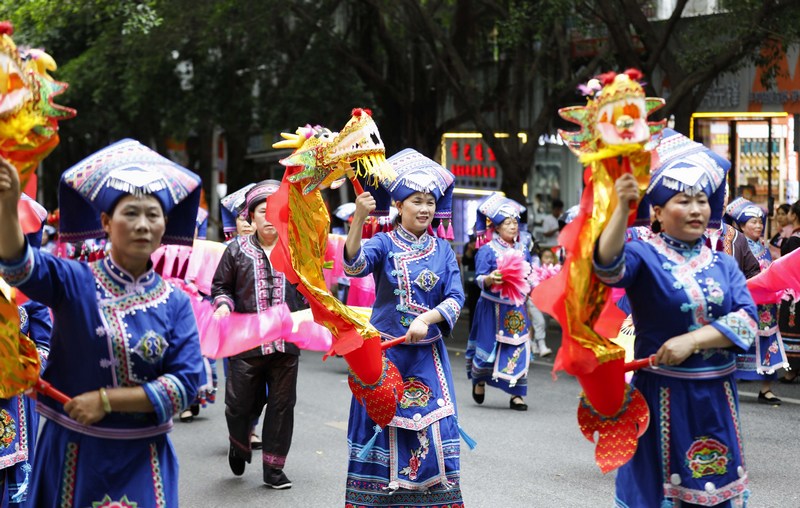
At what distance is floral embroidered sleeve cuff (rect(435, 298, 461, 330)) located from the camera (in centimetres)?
606

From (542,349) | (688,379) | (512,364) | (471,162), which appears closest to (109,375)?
(688,379)

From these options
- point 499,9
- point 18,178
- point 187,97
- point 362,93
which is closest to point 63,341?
point 18,178

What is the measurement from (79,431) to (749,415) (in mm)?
7286

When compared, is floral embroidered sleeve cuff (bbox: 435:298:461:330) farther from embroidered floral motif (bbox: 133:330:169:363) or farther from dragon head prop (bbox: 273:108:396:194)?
embroidered floral motif (bbox: 133:330:169:363)

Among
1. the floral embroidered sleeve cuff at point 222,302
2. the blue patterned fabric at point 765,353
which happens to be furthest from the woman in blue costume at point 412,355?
the blue patterned fabric at point 765,353

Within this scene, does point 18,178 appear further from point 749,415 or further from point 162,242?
point 749,415

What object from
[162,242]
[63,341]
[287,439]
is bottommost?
[287,439]

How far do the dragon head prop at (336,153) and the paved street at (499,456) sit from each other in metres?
2.47

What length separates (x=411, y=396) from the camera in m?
6.04

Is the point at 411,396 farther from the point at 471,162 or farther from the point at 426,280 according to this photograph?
the point at 471,162

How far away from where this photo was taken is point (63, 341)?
409 cm

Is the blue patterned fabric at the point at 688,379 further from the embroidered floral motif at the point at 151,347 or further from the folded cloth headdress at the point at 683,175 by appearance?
the embroidered floral motif at the point at 151,347

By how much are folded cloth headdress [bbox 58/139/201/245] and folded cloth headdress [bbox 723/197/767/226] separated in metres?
8.04

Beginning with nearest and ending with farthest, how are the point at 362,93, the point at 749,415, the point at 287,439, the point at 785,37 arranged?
the point at 287,439 → the point at 749,415 → the point at 785,37 → the point at 362,93
